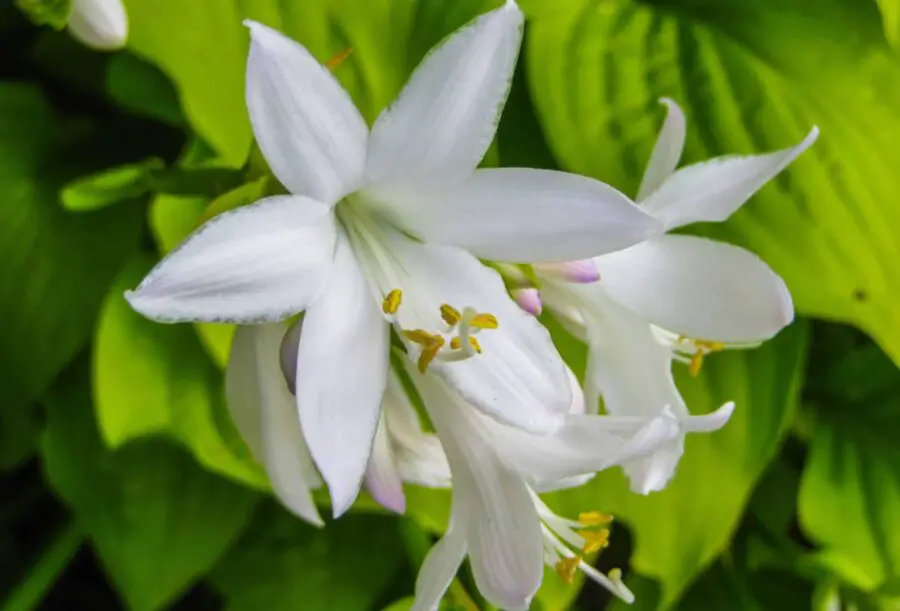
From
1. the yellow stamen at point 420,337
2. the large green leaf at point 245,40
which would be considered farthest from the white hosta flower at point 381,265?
the large green leaf at point 245,40

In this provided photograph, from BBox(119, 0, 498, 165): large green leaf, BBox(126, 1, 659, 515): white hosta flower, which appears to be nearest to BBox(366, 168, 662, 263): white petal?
BBox(126, 1, 659, 515): white hosta flower

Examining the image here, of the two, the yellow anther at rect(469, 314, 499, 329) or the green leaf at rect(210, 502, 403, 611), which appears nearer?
the yellow anther at rect(469, 314, 499, 329)

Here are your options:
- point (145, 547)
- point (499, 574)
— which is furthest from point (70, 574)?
point (499, 574)

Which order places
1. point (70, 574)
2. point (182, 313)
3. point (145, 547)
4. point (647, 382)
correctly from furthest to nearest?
point (70, 574) → point (145, 547) → point (647, 382) → point (182, 313)

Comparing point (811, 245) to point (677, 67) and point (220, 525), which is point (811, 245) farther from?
point (220, 525)

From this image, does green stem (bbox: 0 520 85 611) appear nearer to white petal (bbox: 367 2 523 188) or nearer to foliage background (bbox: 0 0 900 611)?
foliage background (bbox: 0 0 900 611)

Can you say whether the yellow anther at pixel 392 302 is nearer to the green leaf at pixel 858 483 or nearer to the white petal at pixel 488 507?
the white petal at pixel 488 507

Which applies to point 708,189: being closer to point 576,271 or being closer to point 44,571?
point 576,271
